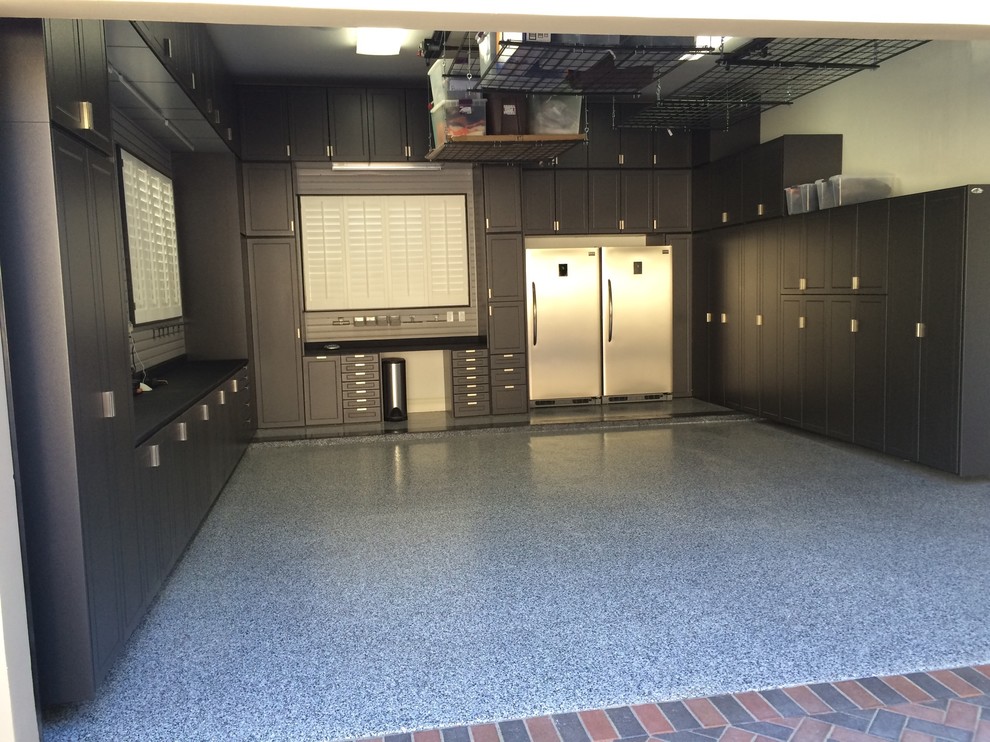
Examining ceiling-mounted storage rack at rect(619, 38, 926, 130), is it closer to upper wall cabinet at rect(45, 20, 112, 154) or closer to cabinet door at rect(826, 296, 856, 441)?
cabinet door at rect(826, 296, 856, 441)

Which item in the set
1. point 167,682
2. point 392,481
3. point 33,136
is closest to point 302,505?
point 392,481

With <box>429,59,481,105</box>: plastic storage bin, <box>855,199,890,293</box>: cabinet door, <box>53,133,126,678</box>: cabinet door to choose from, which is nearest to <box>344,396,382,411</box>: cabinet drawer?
<box>429,59,481,105</box>: plastic storage bin

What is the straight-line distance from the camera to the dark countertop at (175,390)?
11.3 ft

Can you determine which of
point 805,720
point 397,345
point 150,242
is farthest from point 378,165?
point 805,720

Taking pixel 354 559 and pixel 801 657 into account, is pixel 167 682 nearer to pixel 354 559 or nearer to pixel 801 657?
pixel 354 559

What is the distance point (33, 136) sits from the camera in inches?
89.1

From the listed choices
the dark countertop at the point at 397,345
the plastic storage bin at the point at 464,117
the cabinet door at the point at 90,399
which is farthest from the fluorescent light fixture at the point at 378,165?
the cabinet door at the point at 90,399

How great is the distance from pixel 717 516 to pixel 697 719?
213 centimetres

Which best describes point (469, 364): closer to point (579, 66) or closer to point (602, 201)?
point (602, 201)

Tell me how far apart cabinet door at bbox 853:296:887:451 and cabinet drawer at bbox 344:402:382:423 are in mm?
4071

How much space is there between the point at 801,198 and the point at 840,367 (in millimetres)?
1457

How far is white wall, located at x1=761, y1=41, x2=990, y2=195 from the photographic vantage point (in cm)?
524

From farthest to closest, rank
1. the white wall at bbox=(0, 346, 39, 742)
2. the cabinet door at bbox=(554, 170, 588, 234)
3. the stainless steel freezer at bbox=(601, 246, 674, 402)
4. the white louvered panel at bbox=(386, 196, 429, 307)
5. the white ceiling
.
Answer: the stainless steel freezer at bbox=(601, 246, 674, 402)
the cabinet door at bbox=(554, 170, 588, 234)
the white louvered panel at bbox=(386, 196, 429, 307)
the white ceiling
the white wall at bbox=(0, 346, 39, 742)

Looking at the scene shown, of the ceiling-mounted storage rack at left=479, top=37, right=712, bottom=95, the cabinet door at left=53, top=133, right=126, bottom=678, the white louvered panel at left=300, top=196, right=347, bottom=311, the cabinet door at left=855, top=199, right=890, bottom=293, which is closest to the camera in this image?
the cabinet door at left=53, top=133, right=126, bottom=678
